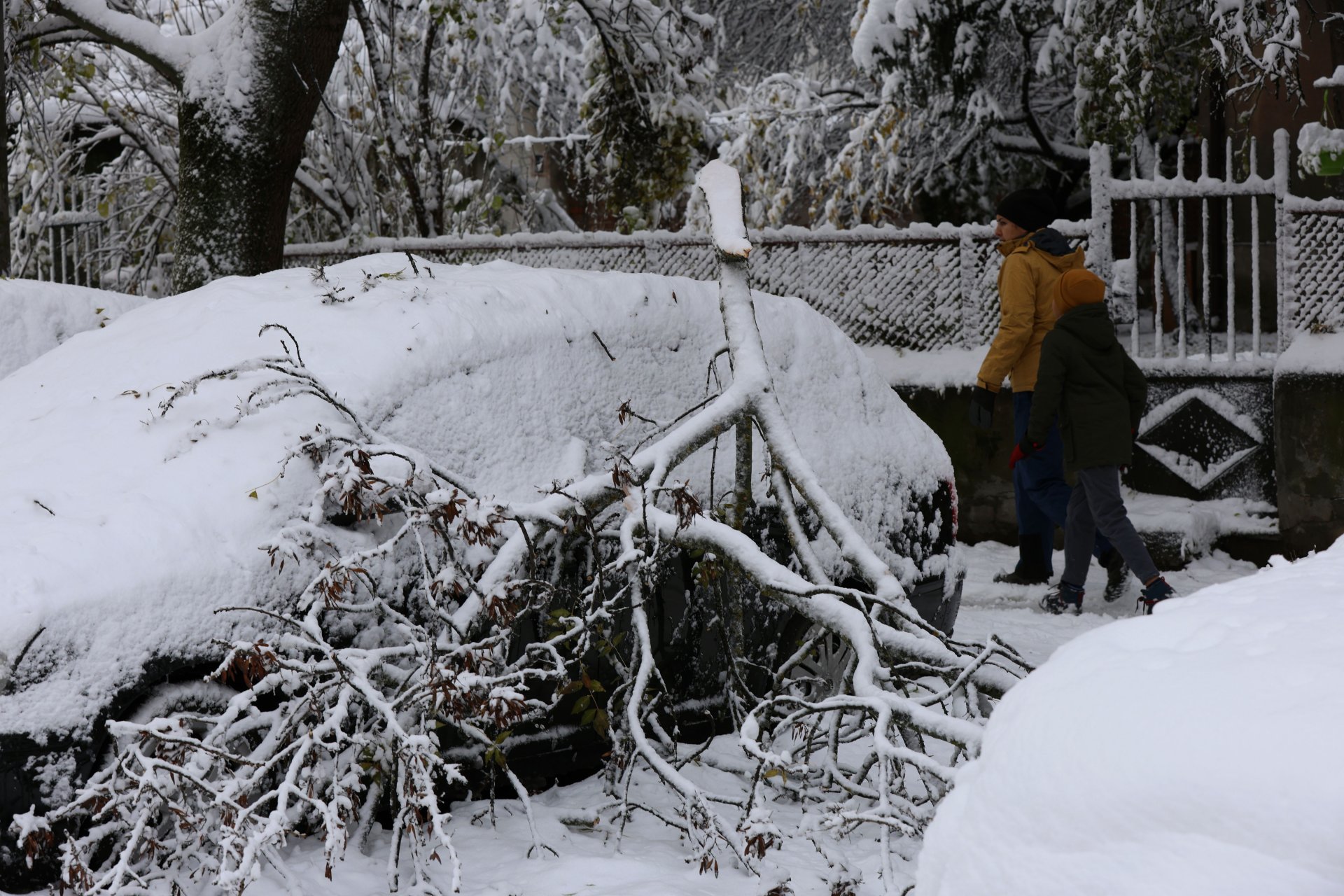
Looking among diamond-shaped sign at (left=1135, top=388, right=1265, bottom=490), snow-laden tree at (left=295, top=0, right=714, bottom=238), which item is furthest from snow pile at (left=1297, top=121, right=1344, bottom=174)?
snow-laden tree at (left=295, top=0, right=714, bottom=238)

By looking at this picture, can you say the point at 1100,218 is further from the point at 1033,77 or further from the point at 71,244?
the point at 71,244

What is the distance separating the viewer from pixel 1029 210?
649 centimetres

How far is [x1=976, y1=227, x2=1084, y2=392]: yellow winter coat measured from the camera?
6430mm

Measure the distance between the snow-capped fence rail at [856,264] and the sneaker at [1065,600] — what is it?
2.97 meters

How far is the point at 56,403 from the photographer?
339cm

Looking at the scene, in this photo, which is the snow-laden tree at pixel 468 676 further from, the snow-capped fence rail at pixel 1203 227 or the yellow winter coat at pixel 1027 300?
the snow-capped fence rail at pixel 1203 227

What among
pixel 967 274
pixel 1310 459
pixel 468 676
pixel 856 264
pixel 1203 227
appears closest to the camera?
pixel 468 676

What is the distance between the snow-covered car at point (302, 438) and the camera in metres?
2.63

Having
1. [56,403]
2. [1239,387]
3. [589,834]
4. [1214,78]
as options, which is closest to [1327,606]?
[589,834]

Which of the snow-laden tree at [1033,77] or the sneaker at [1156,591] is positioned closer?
the sneaker at [1156,591]

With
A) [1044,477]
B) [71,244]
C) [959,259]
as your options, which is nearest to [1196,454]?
[959,259]

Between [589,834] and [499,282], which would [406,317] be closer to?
[499,282]

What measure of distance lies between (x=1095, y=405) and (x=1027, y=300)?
0.81 metres

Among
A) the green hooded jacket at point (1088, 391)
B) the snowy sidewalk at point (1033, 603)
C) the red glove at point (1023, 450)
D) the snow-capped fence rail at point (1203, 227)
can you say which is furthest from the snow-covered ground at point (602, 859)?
the snow-capped fence rail at point (1203, 227)
